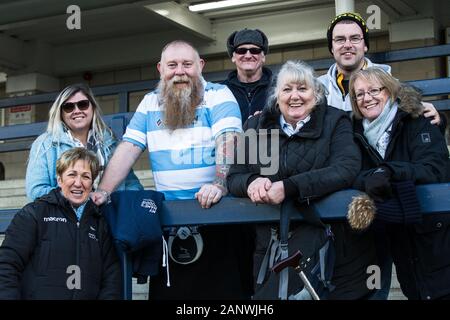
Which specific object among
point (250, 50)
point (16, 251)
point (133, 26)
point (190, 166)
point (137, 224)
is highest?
point (133, 26)

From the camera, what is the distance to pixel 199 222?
3373 mm

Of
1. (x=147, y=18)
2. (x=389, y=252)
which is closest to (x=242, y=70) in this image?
(x=389, y=252)

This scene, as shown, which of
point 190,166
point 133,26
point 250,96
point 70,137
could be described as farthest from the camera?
point 133,26

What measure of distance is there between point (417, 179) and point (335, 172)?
344 millimetres

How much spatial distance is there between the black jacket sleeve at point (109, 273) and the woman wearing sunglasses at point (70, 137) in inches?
18.0

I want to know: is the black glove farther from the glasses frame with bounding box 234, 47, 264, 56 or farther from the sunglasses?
the sunglasses

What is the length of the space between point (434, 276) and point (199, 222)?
3.52 ft

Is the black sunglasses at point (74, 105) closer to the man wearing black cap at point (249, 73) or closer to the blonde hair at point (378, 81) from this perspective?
the man wearing black cap at point (249, 73)

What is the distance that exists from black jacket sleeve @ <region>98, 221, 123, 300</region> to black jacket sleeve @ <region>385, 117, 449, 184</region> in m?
1.32

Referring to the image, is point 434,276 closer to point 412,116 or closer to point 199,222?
point 412,116

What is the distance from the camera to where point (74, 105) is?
390 centimetres

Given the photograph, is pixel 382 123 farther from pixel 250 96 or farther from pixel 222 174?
pixel 250 96

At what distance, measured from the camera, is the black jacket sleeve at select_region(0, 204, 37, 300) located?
3.14 meters

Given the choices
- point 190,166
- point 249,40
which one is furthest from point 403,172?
point 249,40
